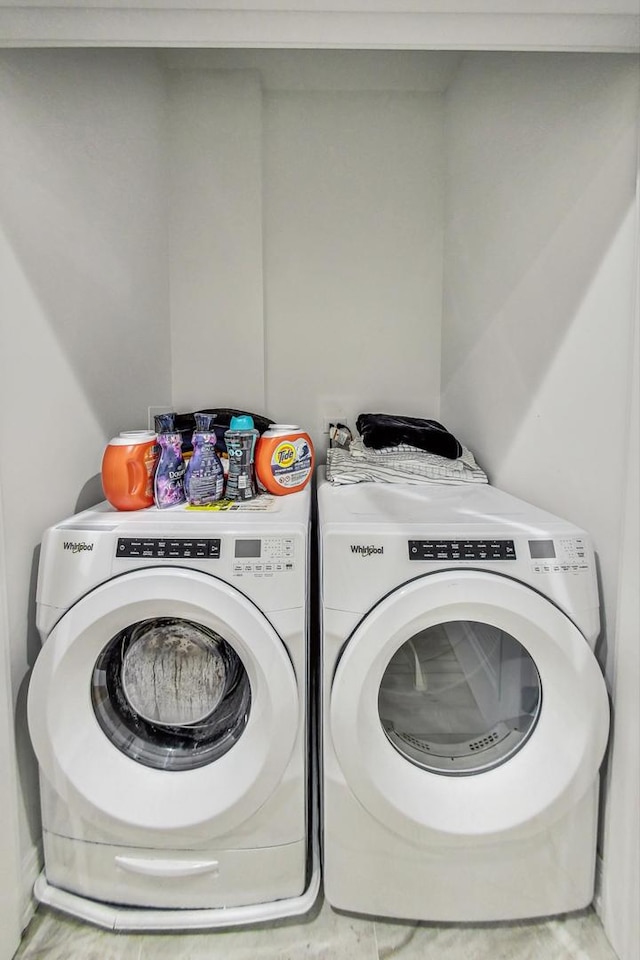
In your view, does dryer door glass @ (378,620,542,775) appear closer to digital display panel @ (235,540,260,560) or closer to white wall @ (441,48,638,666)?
white wall @ (441,48,638,666)

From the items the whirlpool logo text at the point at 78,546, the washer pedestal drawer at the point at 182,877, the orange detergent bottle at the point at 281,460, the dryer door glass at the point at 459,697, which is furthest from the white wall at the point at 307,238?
the washer pedestal drawer at the point at 182,877

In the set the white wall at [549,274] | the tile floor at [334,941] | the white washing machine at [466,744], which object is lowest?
the tile floor at [334,941]

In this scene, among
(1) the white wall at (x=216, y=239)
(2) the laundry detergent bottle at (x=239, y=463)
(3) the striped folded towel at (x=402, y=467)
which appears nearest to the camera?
(2) the laundry detergent bottle at (x=239, y=463)

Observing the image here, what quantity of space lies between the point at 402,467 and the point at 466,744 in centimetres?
86

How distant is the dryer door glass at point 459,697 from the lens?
4.10ft

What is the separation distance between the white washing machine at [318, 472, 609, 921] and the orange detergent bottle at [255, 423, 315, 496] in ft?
1.17

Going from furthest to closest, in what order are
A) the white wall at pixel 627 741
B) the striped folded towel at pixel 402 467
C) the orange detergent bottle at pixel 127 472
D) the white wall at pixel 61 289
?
the striped folded towel at pixel 402 467, the orange detergent bottle at pixel 127 472, the white wall at pixel 61 289, the white wall at pixel 627 741

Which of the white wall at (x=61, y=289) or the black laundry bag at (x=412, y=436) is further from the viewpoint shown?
the black laundry bag at (x=412, y=436)

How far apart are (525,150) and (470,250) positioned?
1.34 ft

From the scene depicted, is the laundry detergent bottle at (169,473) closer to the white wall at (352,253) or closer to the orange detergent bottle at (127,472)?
the orange detergent bottle at (127,472)

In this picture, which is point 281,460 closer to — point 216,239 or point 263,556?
point 263,556

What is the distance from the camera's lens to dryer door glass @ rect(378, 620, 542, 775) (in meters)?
1.25

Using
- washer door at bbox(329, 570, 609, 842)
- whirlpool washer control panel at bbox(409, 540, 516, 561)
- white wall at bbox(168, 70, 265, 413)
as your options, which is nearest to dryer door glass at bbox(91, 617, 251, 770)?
washer door at bbox(329, 570, 609, 842)

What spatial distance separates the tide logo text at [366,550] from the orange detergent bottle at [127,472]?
572 mm
